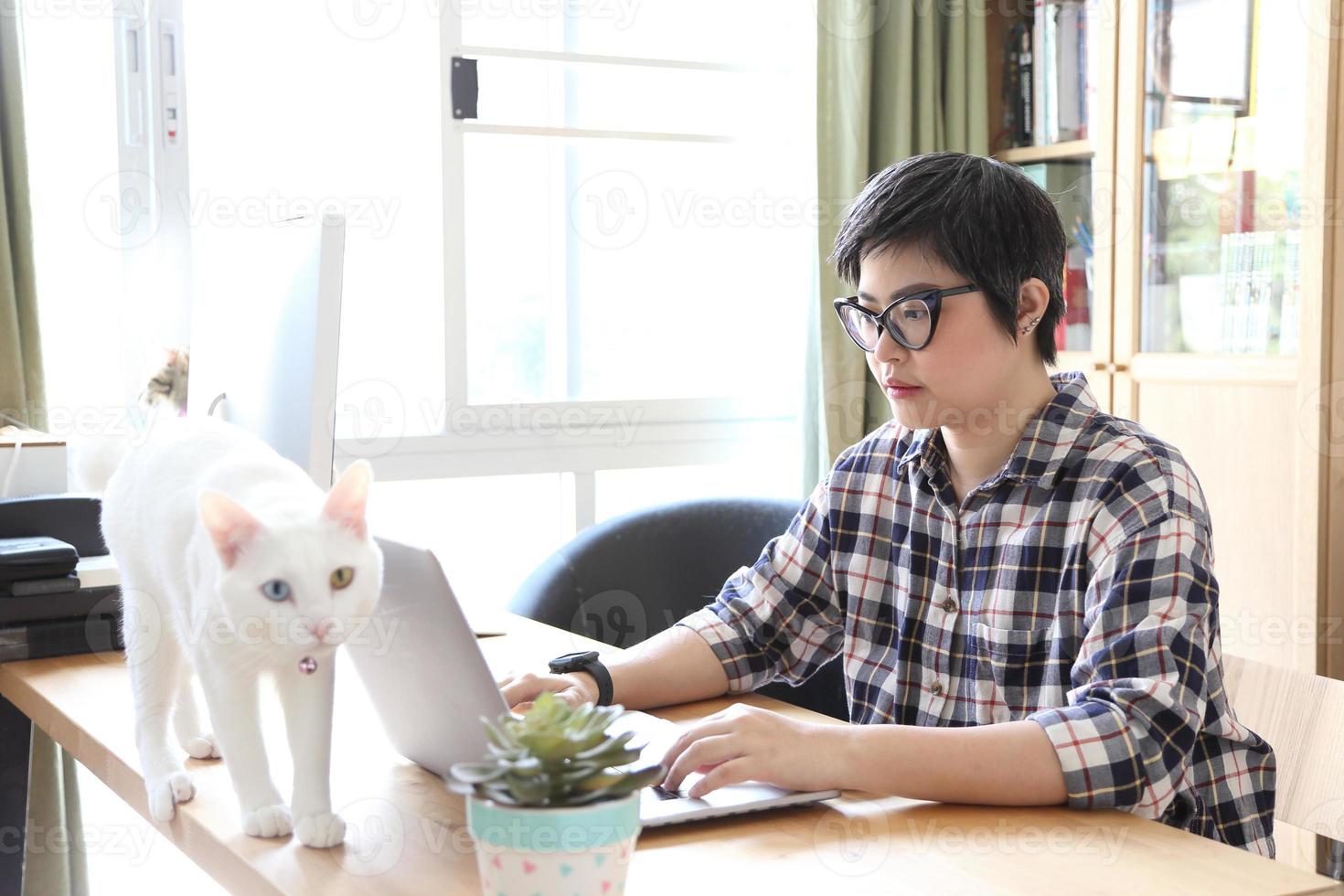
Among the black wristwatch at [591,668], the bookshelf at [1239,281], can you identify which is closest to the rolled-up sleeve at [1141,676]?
the black wristwatch at [591,668]

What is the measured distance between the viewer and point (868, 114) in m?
2.69

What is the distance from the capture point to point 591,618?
6.08ft

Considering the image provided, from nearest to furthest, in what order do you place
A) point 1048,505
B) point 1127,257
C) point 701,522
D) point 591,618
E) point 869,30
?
point 1048,505 < point 591,618 < point 701,522 < point 1127,257 < point 869,30

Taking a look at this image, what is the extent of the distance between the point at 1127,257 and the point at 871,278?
4.58 ft

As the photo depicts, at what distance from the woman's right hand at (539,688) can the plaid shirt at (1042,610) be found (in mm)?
196

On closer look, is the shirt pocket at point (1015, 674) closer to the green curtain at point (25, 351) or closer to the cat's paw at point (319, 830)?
the cat's paw at point (319, 830)

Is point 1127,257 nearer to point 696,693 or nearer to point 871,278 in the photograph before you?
point 871,278

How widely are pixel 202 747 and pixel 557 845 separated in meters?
0.50

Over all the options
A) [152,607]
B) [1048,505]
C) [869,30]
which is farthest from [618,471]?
[152,607]

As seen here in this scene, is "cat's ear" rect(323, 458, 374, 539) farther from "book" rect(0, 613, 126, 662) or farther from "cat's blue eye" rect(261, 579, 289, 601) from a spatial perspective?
"book" rect(0, 613, 126, 662)

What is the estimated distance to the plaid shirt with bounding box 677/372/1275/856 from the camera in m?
0.98

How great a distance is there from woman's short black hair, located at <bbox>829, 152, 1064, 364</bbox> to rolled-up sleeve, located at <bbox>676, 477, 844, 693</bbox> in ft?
1.06

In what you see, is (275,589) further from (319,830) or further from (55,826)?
(55,826)

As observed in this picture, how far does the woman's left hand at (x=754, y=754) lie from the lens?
36.2 inches
